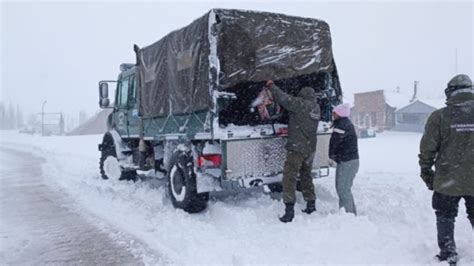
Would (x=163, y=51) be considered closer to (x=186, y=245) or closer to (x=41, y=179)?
(x=186, y=245)

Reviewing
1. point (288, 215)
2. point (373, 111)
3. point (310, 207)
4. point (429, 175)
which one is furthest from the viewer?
point (373, 111)

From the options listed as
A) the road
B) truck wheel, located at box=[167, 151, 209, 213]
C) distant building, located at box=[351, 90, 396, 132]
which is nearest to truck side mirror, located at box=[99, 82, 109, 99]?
the road

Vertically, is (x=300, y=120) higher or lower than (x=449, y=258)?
higher

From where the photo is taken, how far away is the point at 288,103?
6.01 meters

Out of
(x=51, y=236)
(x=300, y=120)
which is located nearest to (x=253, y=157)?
(x=300, y=120)

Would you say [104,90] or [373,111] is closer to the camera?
[104,90]

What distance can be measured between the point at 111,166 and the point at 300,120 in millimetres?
6315

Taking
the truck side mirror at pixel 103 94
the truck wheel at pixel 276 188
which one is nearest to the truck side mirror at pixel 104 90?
the truck side mirror at pixel 103 94

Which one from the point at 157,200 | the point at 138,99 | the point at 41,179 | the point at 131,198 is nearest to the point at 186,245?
the point at 157,200

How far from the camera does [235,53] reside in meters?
6.49

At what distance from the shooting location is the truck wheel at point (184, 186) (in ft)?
22.1

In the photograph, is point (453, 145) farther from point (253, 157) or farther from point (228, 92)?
point (228, 92)

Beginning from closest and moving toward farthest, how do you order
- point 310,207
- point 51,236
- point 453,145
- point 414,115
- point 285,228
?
point 453,145, point 285,228, point 51,236, point 310,207, point 414,115

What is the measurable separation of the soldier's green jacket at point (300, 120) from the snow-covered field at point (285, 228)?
977 mm
